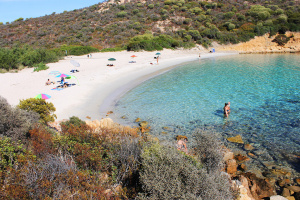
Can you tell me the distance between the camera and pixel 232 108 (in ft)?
50.1

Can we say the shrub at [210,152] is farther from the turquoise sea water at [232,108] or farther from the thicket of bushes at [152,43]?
the thicket of bushes at [152,43]

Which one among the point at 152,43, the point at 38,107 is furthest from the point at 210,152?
the point at 152,43

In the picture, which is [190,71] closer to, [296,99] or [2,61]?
[296,99]

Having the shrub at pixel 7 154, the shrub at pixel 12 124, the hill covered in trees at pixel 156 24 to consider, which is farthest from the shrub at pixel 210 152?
the hill covered in trees at pixel 156 24

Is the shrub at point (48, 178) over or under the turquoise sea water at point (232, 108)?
over

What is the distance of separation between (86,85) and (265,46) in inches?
1970

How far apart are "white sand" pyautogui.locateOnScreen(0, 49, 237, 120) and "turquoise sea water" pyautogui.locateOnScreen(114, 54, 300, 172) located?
5.16 feet

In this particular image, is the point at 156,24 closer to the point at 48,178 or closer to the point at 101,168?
the point at 101,168

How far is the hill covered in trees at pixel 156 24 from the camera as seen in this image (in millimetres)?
47438

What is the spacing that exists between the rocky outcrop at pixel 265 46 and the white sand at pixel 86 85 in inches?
1057

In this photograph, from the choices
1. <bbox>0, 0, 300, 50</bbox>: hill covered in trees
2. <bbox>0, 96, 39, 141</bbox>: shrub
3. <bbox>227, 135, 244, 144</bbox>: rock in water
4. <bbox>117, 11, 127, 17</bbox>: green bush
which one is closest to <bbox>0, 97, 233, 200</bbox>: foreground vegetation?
<bbox>0, 96, 39, 141</bbox>: shrub

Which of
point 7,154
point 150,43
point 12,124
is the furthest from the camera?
point 150,43

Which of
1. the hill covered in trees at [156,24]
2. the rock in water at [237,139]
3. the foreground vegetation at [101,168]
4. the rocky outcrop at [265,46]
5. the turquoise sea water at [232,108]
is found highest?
the hill covered in trees at [156,24]

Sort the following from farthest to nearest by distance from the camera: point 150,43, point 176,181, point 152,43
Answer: point 152,43 → point 150,43 → point 176,181
